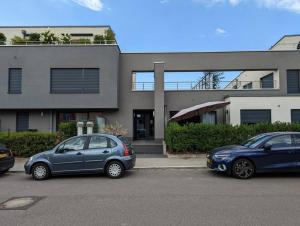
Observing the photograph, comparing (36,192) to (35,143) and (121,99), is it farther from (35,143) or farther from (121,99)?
(121,99)

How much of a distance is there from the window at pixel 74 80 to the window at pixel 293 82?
45.3ft

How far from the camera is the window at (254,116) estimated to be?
21.6 metres

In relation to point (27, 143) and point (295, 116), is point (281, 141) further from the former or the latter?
point (27, 143)

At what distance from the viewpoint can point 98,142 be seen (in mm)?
11289

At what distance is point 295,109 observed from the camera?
21469 mm

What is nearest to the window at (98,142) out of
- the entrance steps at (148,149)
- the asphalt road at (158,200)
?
the asphalt road at (158,200)

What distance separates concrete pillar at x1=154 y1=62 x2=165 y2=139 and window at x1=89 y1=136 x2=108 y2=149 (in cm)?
1107

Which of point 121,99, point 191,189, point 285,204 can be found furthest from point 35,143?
point 285,204

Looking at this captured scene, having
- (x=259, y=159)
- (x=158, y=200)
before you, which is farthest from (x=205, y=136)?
(x=158, y=200)

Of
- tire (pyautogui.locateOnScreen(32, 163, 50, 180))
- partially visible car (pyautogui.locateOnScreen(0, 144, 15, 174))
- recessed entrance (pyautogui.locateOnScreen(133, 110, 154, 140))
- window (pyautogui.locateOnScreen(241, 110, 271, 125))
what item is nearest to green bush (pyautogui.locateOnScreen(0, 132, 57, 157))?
partially visible car (pyautogui.locateOnScreen(0, 144, 15, 174))

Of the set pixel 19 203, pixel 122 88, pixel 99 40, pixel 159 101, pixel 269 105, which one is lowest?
pixel 19 203

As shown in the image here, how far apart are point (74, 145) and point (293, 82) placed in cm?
1836

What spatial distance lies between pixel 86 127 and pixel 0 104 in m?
7.84

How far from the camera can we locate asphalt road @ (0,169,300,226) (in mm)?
6020
